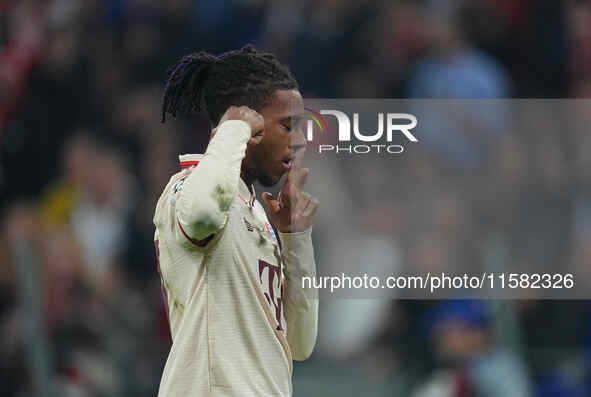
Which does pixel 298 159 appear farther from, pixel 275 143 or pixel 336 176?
pixel 336 176

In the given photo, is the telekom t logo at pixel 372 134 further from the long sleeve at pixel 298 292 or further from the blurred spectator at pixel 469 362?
the blurred spectator at pixel 469 362

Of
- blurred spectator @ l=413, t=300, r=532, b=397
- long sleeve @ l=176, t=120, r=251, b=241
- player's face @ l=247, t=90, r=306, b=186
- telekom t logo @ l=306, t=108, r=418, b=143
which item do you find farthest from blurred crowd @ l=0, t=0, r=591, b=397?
long sleeve @ l=176, t=120, r=251, b=241

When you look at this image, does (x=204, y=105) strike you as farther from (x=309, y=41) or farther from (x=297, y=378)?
(x=309, y=41)

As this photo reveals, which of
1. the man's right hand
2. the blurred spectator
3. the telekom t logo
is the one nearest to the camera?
the man's right hand

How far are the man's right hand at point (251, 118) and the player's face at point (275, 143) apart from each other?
0.23ft

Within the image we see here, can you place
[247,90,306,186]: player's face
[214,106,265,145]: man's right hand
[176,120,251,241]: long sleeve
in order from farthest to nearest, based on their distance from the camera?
[247,90,306,186]: player's face < [214,106,265,145]: man's right hand < [176,120,251,241]: long sleeve

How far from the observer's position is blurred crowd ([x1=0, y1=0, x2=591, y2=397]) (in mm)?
3721

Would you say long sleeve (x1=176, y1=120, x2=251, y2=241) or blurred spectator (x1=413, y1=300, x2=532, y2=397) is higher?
long sleeve (x1=176, y1=120, x2=251, y2=241)

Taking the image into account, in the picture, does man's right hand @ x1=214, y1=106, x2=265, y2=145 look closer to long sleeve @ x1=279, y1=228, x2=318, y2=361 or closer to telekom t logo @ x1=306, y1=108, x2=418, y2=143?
long sleeve @ x1=279, y1=228, x2=318, y2=361

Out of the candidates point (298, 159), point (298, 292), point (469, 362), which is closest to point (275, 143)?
point (298, 159)

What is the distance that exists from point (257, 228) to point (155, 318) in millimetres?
3104

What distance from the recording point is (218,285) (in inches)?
106

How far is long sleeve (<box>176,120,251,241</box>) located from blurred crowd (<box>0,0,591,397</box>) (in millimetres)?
968

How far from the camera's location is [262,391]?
8.84 feet
